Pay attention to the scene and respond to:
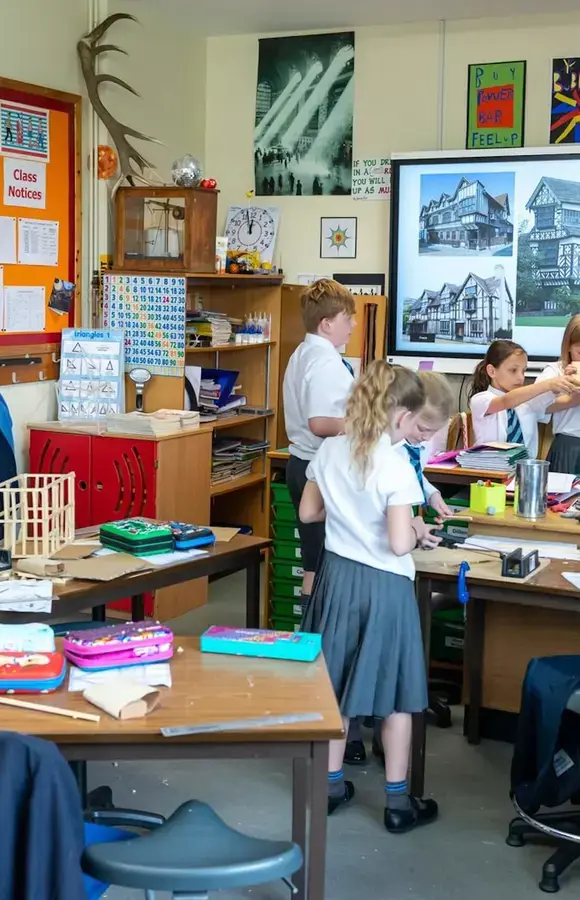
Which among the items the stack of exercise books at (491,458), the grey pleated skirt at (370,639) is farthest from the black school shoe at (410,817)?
the stack of exercise books at (491,458)

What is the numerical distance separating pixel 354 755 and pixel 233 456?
247 cm

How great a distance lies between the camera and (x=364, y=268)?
20.6ft

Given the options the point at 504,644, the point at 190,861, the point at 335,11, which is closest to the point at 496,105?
the point at 335,11

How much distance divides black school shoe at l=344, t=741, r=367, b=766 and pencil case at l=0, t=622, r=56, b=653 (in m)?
1.45

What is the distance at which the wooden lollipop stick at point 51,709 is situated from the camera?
2.02m

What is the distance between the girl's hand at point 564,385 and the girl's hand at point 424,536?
1.52m

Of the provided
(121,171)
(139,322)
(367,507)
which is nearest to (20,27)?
(121,171)

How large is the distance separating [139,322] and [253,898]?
3.10 meters

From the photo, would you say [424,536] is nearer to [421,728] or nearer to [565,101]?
[421,728]

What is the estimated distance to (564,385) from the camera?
460cm

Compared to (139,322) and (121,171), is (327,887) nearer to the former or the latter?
(139,322)

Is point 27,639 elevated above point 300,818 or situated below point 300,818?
above

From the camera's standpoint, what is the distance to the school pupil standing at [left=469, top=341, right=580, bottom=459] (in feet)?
15.1

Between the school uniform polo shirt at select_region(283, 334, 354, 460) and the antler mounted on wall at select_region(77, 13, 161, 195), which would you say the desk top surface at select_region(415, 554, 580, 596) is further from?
the antler mounted on wall at select_region(77, 13, 161, 195)
